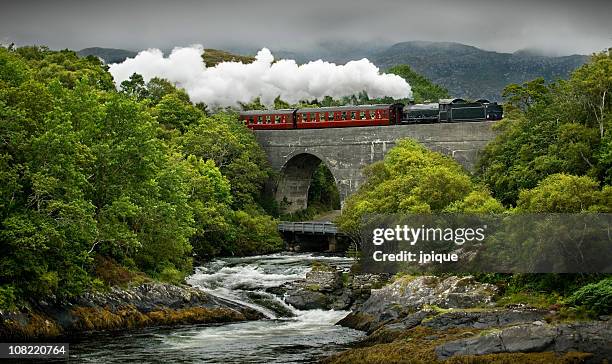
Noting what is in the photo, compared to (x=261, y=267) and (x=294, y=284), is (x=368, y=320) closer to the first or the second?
(x=294, y=284)

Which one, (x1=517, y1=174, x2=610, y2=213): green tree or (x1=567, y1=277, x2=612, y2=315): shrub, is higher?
(x1=517, y1=174, x2=610, y2=213): green tree

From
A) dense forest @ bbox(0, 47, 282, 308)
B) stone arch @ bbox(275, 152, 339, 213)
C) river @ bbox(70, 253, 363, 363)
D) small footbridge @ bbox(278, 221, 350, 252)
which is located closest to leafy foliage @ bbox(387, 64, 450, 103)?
stone arch @ bbox(275, 152, 339, 213)

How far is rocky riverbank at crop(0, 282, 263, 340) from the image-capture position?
3547 cm

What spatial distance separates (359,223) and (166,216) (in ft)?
41.3

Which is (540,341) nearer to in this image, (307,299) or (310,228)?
(307,299)

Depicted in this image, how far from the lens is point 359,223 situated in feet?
171

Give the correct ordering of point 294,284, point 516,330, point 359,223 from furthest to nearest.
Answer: point 359,223 → point 294,284 → point 516,330

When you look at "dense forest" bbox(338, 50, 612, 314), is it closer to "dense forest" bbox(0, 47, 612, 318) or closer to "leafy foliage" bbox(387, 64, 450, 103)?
"dense forest" bbox(0, 47, 612, 318)

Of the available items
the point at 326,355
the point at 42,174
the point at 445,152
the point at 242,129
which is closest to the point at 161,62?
the point at 242,129

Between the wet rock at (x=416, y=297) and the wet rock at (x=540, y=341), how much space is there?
21.2ft

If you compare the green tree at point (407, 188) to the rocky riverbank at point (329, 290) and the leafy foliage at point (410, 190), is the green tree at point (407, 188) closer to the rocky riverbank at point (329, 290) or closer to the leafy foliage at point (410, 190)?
the leafy foliage at point (410, 190)

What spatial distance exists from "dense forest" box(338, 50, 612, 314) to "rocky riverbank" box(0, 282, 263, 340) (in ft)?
40.7

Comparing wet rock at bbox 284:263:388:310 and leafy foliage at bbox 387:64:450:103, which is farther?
leafy foliage at bbox 387:64:450:103

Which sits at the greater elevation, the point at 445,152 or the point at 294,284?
the point at 445,152
